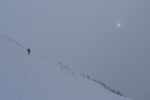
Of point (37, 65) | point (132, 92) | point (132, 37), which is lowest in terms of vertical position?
point (132, 92)

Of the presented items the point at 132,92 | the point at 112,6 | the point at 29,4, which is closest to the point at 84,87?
the point at 29,4

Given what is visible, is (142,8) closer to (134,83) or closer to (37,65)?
(134,83)

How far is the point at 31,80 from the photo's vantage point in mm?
3793

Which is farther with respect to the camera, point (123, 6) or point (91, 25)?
point (123, 6)

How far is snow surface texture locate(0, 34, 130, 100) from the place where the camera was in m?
3.37

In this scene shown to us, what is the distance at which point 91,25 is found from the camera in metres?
11.7

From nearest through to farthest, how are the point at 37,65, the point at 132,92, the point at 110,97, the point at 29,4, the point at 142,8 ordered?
1. the point at 37,65
2. the point at 110,97
3. the point at 29,4
4. the point at 132,92
5. the point at 142,8

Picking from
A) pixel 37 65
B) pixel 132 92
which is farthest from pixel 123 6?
pixel 37 65

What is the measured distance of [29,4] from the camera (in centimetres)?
Answer: 794

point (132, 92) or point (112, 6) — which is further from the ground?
point (112, 6)

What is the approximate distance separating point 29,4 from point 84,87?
12.3 feet

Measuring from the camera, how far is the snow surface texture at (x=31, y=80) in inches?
133

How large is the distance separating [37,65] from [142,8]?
42.1 ft

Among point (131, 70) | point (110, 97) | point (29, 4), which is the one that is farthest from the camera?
point (131, 70)
